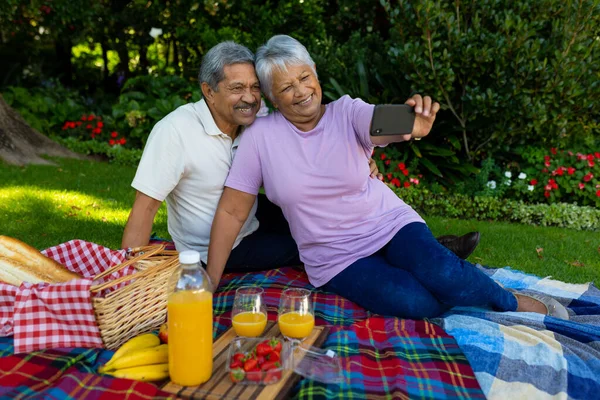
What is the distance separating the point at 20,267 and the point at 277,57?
1594mm

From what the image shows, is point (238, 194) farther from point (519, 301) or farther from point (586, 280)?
point (586, 280)

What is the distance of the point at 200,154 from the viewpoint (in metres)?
3.29

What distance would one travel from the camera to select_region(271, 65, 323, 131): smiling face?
310 centimetres

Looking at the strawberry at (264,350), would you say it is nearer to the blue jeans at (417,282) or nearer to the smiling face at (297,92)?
the blue jeans at (417,282)

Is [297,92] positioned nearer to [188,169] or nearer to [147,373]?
[188,169]

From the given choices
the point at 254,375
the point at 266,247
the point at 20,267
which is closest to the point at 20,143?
the point at 266,247

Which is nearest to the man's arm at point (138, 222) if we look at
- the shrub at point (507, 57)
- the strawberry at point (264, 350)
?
the strawberry at point (264, 350)

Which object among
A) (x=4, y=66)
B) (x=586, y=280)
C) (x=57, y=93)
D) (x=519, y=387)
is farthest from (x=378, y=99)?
(x=4, y=66)

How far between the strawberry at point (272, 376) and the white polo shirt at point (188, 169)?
1.33 meters

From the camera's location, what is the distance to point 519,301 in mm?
3328

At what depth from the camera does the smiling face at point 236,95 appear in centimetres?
319

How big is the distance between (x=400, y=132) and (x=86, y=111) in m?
8.76

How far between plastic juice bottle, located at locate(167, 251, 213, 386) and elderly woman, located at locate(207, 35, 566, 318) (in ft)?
3.57

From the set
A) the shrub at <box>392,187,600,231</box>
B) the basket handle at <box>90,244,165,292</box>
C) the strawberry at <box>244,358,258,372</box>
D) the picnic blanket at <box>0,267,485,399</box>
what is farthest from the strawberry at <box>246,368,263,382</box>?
the shrub at <box>392,187,600,231</box>
